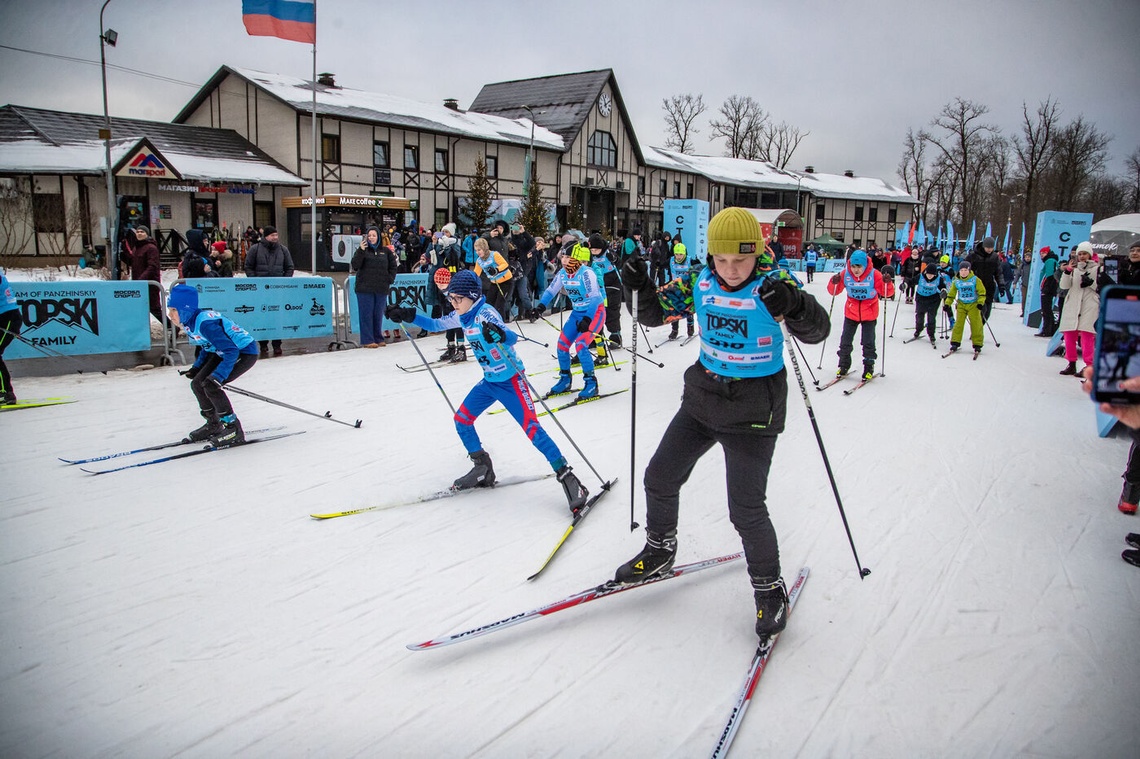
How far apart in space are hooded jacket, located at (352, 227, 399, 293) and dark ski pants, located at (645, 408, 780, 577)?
27.2 ft

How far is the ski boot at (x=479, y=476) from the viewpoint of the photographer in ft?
16.0

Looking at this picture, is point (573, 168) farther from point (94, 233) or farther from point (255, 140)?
point (94, 233)

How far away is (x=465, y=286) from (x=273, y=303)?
6417mm

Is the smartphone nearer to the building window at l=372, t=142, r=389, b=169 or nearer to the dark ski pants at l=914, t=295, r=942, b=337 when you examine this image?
the dark ski pants at l=914, t=295, r=942, b=337

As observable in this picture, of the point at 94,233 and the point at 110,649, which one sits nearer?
the point at 110,649

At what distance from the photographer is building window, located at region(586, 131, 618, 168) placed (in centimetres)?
3466

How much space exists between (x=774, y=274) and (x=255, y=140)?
28.2 meters

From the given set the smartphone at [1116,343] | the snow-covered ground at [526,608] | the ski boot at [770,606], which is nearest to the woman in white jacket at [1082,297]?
the snow-covered ground at [526,608]

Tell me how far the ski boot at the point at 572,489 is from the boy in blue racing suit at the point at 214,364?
3094mm

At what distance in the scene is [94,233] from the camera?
69.4ft

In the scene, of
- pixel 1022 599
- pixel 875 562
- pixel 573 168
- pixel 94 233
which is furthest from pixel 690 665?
pixel 573 168

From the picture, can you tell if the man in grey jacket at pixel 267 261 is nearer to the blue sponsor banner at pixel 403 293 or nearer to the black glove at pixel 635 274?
the blue sponsor banner at pixel 403 293

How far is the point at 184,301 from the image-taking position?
220 inches

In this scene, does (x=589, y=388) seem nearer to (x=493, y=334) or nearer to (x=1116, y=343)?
(x=493, y=334)
